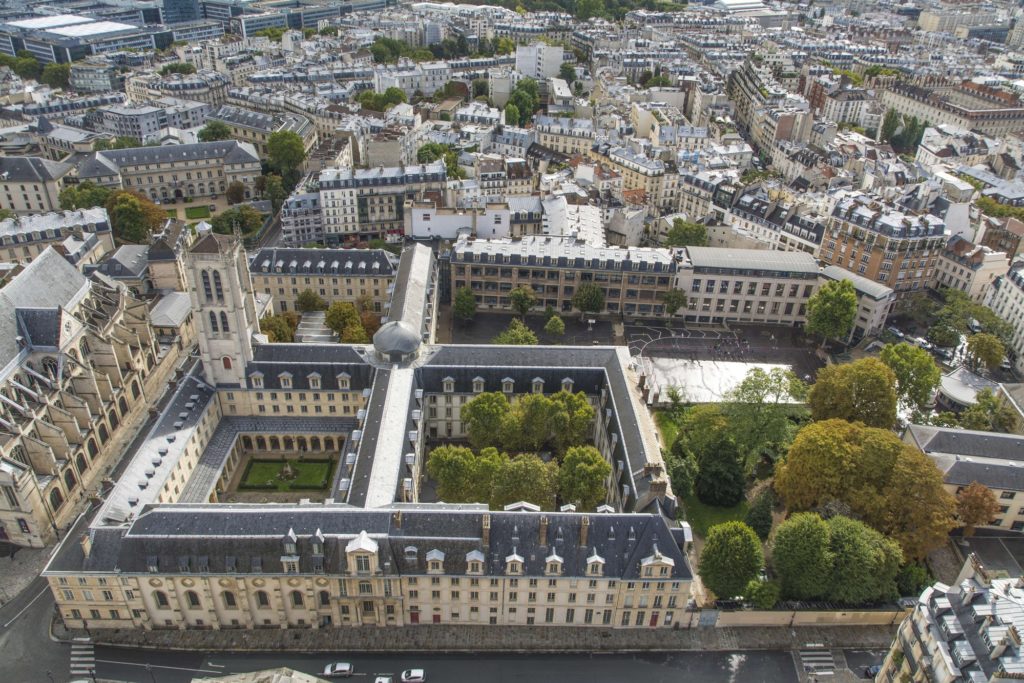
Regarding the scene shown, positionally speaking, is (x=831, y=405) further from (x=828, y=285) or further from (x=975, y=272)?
(x=975, y=272)

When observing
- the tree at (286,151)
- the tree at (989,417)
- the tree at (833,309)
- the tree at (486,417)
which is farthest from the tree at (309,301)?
the tree at (989,417)

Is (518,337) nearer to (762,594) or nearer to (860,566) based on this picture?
(762,594)

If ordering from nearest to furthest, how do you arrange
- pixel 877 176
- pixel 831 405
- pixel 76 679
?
pixel 76 679 < pixel 831 405 < pixel 877 176

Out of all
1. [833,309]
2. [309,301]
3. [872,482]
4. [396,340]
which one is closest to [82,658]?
[396,340]

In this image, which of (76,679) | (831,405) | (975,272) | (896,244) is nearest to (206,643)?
(76,679)

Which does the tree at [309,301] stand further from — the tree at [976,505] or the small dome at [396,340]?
the tree at [976,505]

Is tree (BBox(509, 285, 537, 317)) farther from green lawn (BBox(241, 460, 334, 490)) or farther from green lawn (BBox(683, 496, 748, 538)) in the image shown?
green lawn (BBox(683, 496, 748, 538))
